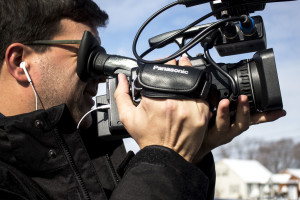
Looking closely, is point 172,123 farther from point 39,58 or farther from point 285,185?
point 285,185

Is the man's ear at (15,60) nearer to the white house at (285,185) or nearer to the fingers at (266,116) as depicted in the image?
the fingers at (266,116)

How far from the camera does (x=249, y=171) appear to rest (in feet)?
123

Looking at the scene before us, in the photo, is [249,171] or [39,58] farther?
[249,171]

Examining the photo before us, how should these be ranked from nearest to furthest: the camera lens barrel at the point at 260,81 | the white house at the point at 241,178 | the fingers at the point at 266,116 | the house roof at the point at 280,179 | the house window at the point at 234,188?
the camera lens barrel at the point at 260,81, the fingers at the point at 266,116, the house roof at the point at 280,179, the white house at the point at 241,178, the house window at the point at 234,188

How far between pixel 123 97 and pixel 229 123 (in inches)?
18.7

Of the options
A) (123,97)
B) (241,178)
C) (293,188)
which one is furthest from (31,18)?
(293,188)

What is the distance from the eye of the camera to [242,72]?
1.65 meters

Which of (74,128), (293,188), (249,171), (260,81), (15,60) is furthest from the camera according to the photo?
(249,171)

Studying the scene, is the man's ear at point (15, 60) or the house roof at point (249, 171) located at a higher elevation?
the man's ear at point (15, 60)

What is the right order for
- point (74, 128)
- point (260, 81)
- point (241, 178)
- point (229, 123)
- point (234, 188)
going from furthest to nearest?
point (234, 188) → point (241, 178) → point (74, 128) → point (229, 123) → point (260, 81)

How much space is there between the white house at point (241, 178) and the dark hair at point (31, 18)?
32844 millimetres

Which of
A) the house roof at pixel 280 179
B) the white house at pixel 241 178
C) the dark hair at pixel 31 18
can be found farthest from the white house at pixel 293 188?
the dark hair at pixel 31 18

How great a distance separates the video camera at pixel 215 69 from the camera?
149cm

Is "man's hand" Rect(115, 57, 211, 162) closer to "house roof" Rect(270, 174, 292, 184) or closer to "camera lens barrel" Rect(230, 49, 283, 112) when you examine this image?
"camera lens barrel" Rect(230, 49, 283, 112)
